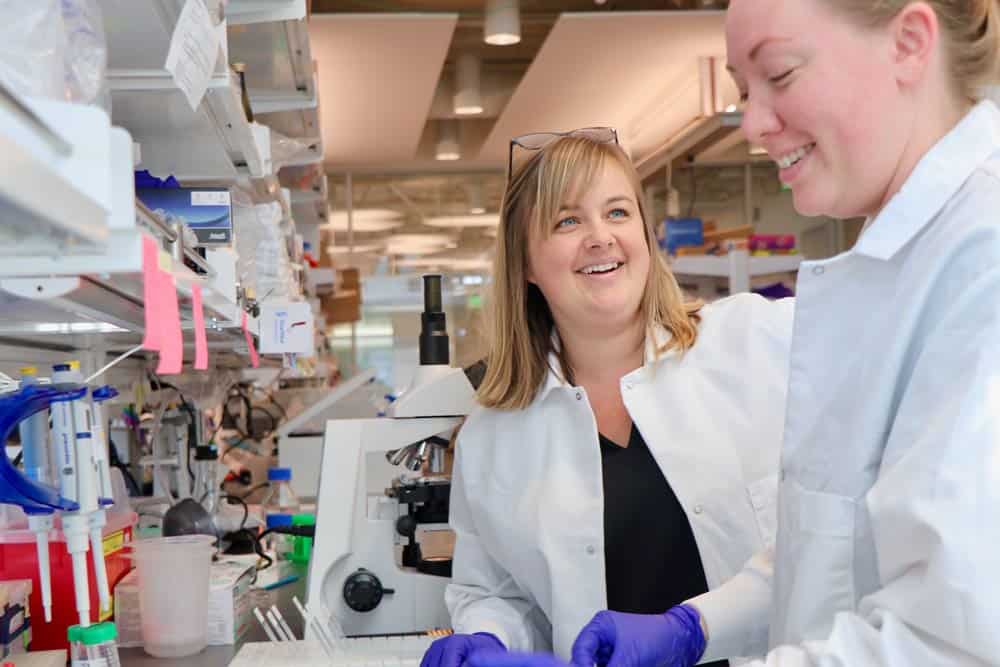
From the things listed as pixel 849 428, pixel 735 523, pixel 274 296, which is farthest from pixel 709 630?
pixel 274 296

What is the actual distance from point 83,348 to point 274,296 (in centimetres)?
49

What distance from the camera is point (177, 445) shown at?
3.00 meters

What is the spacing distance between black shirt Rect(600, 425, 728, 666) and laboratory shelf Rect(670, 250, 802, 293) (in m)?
3.95

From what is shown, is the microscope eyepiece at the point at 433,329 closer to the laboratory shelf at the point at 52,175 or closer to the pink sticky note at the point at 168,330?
the pink sticky note at the point at 168,330

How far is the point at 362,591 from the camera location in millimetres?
1951

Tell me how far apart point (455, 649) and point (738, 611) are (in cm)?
43

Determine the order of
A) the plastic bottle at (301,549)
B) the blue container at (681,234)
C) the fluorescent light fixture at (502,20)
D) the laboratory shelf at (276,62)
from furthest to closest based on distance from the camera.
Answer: the blue container at (681,234), the fluorescent light fixture at (502,20), the plastic bottle at (301,549), the laboratory shelf at (276,62)

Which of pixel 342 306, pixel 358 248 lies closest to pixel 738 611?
pixel 342 306

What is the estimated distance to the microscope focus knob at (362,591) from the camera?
6.40 ft

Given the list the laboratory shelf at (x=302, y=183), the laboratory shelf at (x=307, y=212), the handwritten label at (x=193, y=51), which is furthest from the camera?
the laboratory shelf at (x=307, y=212)

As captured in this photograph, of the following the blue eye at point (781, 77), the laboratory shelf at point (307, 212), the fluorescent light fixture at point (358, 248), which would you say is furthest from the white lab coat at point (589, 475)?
the fluorescent light fixture at point (358, 248)

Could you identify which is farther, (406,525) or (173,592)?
(406,525)

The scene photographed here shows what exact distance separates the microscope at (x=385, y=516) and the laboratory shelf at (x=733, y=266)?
3.80 metres

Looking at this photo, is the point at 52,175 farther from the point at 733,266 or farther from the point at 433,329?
the point at 733,266
